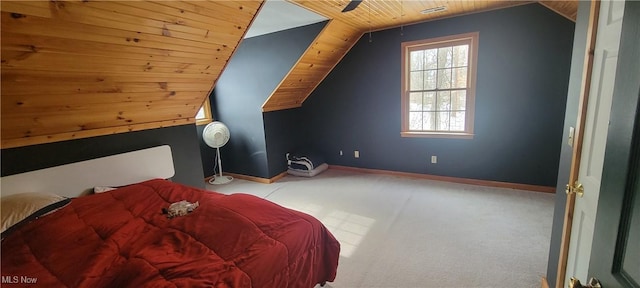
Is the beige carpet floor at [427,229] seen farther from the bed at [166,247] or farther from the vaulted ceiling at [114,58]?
the vaulted ceiling at [114,58]

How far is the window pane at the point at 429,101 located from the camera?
13.5 ft

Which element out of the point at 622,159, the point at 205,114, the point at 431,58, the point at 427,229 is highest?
Result: the point at 431,58

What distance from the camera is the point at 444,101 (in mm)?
4051

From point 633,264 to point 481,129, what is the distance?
3.60m

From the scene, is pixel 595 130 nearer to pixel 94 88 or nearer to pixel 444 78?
pixel 444 78

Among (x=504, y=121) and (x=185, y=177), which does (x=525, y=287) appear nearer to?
(x=504, y=121)

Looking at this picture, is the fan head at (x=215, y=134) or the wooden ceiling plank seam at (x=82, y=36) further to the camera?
the fan head at (x=215, y=134)

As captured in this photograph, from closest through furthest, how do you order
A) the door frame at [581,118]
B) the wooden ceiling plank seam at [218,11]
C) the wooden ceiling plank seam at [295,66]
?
the door frame at [581,118], the wooden ceiling plank seam at [218,11], the wooden ceiling plank seam at [295,66]

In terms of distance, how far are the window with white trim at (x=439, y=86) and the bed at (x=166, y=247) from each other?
9.66 feet

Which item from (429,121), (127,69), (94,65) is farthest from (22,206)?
(429,121)

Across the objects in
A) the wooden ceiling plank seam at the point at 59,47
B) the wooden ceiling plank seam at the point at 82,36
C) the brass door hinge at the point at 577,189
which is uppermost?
the wooden ceiling plank seam at the point at 82,36

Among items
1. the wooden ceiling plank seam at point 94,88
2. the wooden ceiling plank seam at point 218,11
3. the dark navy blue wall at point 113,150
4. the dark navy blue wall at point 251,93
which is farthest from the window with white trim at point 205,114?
the wooden ceiling plank seam at point 218,11

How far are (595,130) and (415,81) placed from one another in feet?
10.3

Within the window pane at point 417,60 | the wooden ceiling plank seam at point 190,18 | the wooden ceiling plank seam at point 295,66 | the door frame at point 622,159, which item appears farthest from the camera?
the window pane at point 417,60
